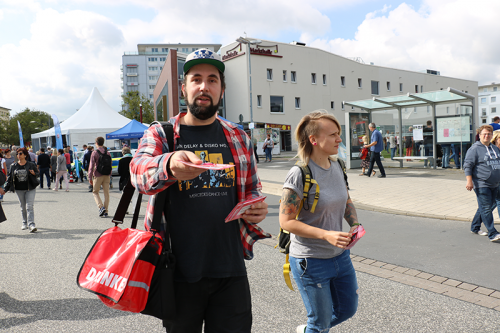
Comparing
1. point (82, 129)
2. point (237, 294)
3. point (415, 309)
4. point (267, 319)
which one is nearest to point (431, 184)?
point (415, 309)

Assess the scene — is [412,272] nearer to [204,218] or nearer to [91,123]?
[204,218]

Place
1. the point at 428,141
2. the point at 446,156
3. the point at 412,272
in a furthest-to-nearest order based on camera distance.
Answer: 1. the point at 428,141
2. the point at 446,156
3. the point at 412,272

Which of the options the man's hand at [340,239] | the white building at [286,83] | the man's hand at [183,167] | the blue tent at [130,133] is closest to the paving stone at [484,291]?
the man's hand at [340,239]

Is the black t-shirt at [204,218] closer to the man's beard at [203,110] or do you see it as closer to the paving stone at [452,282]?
the man's beard at [203,110]

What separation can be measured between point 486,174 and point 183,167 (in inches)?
225

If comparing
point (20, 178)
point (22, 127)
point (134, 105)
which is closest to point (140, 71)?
point (22, 127)

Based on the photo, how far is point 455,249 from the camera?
215 inches

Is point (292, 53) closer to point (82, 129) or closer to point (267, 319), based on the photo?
point (82, 129)

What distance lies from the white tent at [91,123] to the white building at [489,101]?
395 ft

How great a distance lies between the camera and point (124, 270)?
1.65m

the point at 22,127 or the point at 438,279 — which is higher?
the point at 22,127

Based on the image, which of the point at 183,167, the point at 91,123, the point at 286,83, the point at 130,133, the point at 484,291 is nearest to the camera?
the point at 183,167

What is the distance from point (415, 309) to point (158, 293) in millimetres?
2780

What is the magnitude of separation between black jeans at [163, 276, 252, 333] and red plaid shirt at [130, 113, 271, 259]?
213 mm
